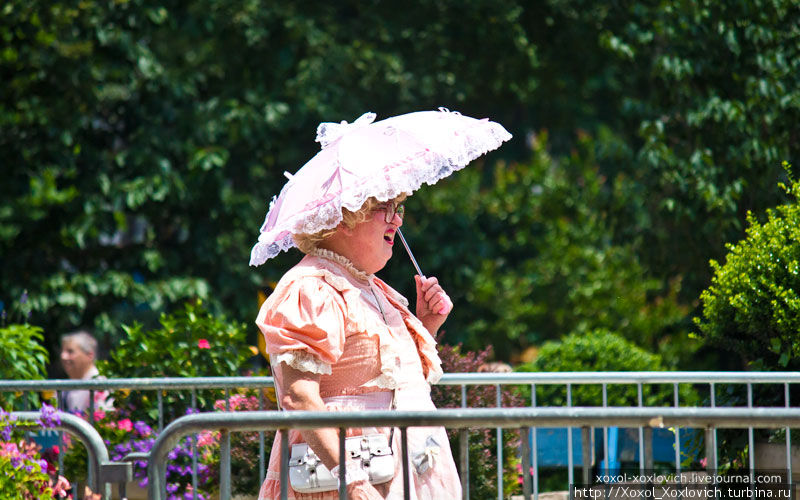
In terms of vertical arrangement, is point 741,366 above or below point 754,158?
below

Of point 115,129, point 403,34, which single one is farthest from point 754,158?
point 115,129

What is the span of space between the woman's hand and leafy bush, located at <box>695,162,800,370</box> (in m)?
1.76

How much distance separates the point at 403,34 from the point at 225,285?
285 cm

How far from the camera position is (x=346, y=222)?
3.61 m

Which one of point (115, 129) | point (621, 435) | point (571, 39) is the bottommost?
point (621, 435)

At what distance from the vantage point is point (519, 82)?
1004 cm

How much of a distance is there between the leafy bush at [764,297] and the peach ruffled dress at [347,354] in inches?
83.2

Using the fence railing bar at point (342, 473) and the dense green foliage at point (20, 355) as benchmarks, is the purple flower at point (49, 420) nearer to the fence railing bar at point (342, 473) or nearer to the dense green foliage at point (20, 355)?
the fence railing bar at point (342, 473)

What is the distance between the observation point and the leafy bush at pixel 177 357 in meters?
6.02

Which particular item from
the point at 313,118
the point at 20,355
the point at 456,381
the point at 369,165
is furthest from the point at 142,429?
the point at 313,118

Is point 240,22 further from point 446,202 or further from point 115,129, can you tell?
point 446,202

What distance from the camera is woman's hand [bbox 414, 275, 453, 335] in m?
4.00

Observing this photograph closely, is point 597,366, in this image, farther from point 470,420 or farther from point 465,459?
point 470,420

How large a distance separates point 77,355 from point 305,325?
5.03 m
